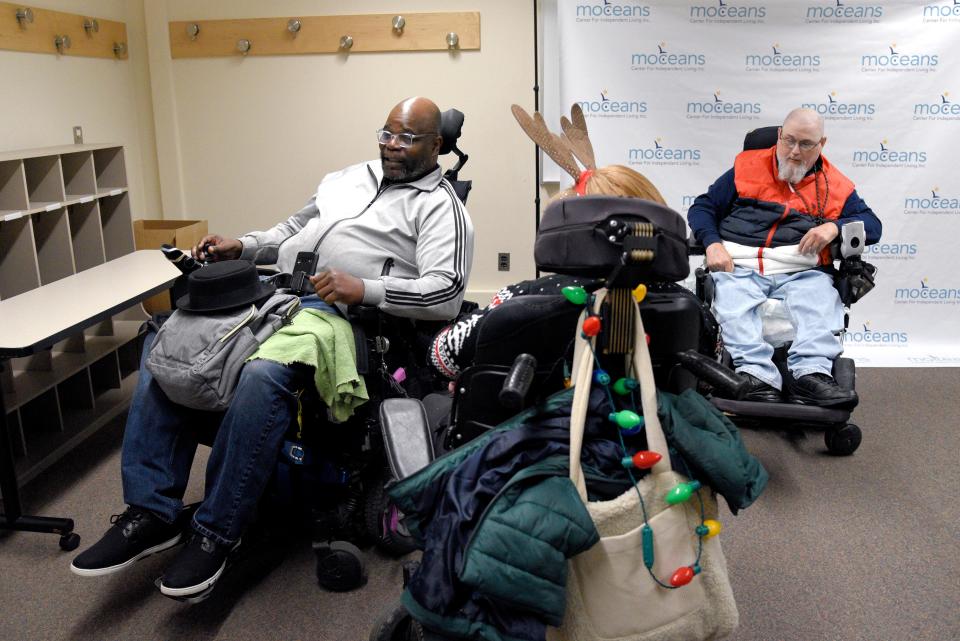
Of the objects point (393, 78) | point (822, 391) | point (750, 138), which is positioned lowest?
point (822, 391)

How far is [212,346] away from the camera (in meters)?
2.12

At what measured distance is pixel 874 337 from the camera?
4.48 meters

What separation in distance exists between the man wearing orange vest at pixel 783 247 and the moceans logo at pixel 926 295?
1.39 meters

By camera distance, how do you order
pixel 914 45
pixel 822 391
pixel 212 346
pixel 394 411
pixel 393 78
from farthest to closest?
pixel 393 78
pixel 914 45
pixel 822 391
pixel 212 346
pixel 394 411

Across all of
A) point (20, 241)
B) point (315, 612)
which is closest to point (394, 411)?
point (315, 612)

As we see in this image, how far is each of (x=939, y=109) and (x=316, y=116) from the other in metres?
3.23

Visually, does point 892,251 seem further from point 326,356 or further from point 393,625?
point 393,625

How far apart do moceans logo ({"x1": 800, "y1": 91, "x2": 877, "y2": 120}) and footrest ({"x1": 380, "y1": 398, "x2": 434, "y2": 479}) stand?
3.34m

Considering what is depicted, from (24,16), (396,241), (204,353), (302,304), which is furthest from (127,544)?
(24,16)

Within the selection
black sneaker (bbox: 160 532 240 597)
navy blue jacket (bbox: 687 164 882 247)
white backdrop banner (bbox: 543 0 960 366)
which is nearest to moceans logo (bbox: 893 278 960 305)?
white backdrop banner (bbox: 543 0 960 366)

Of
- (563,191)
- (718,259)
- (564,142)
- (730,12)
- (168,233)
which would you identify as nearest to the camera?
(563,191)

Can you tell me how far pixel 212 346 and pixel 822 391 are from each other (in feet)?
6.56

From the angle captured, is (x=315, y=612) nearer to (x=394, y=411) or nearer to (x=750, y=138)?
(x=394, y=411)

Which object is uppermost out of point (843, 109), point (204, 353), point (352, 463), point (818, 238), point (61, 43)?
point (61, 43)
